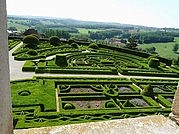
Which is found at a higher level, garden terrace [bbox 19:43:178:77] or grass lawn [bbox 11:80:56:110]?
grass lawn [bbox 11:80:56:110]

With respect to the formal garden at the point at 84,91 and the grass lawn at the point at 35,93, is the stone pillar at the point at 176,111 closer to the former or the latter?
the formal garden at the point at 84,91

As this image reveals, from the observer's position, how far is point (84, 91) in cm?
2145

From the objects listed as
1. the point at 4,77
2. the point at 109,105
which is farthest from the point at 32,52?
the point at 4,77

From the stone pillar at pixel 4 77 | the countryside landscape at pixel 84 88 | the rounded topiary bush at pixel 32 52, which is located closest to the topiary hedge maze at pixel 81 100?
the countryside landscape at pixel 84 88

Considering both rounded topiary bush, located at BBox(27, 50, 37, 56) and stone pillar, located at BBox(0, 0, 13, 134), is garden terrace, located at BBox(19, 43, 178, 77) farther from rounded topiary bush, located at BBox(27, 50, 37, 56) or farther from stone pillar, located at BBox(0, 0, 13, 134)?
stone pillar, located at BBox(0, 0, 13, 134)

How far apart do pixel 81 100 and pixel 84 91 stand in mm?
2135

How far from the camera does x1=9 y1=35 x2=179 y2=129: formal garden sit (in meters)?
15.8

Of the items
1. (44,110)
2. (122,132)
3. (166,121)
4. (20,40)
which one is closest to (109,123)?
(122,132)

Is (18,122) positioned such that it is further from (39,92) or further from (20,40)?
(20,40)

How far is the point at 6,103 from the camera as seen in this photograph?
6.35 ft

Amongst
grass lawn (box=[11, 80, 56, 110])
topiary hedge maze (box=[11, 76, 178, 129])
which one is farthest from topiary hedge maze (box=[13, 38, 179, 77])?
grass lawn (box=[11, 80, 56, 110])

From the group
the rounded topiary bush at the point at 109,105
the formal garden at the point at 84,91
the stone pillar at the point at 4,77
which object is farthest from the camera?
the rounded topiary bush at the point at 109,105

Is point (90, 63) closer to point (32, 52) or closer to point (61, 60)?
point (61, 60)

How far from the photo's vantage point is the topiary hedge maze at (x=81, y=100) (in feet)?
50.4
